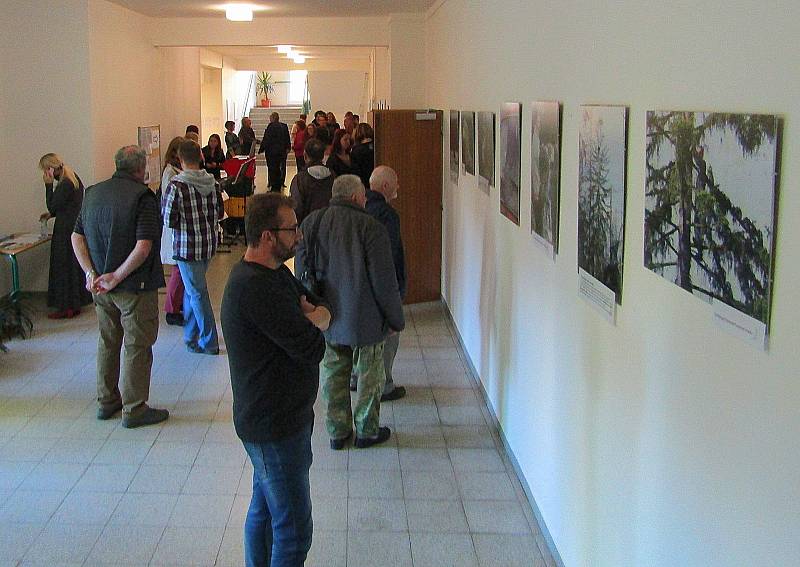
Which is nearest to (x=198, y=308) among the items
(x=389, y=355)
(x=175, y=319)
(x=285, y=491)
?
(x=175, y=319)

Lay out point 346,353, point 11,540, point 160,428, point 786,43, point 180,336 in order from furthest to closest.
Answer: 1. point 180,336
2. point 160,428
3. point 346,353
4. point 11,540
5. point 786,43

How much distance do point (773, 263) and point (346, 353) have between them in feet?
11.0

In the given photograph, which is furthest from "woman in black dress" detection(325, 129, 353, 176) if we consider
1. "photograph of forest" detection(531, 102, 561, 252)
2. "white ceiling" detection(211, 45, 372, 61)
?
"photograph of forest" detection(531, 102, 561, 252)

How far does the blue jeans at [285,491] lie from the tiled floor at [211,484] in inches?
28.0

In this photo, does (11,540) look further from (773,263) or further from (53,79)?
(53,79)

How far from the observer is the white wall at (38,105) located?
28.3 feet

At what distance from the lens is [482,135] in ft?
19.6

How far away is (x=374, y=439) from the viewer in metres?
5.22

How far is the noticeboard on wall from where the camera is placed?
1044cm

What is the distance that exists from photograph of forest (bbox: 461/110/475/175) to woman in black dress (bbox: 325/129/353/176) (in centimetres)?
345

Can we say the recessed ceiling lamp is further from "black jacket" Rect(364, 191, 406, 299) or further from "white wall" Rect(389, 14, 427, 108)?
"black jacket" Rect(364, 191, 406, 299)

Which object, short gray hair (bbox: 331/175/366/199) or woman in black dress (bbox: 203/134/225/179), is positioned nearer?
short gray hair (bbox: 331/175/366/199)

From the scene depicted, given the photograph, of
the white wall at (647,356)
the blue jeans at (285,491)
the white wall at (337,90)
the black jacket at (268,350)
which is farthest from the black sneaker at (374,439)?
the white wall at (337,90)

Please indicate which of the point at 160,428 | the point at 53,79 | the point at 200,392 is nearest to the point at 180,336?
the point at 200,392
